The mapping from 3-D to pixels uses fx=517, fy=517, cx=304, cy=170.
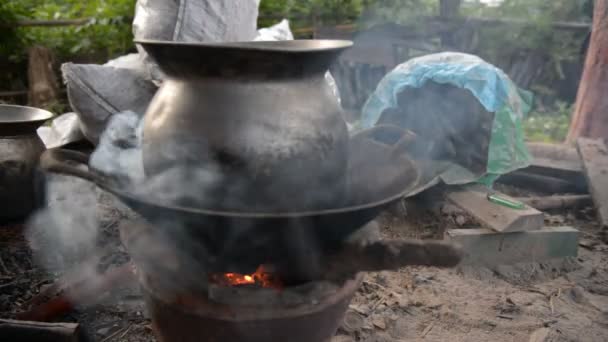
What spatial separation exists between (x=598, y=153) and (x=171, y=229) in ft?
16.5

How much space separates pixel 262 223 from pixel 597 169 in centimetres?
454

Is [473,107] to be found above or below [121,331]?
above

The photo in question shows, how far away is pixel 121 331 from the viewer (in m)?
2.63

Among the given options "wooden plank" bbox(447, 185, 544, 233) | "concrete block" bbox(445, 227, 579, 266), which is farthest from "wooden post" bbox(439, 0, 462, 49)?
"concrete block" bbox(445, 227, 579, 266)

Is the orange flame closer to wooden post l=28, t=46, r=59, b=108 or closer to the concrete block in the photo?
the concrete block

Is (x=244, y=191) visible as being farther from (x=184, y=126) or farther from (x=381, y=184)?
(x=381, y=184)

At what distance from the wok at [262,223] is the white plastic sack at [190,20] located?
1.71m

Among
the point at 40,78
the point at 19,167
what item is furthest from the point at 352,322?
the point at 40,78

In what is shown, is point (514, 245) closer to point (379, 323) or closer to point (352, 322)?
point (379, 323)

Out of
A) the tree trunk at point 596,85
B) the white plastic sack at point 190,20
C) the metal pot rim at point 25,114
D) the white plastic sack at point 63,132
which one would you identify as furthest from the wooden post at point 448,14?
the metal pot rim at point 25,114

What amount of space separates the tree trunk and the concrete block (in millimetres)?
2807

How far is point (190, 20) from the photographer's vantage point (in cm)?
348

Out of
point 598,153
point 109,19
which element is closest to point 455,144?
point 598,153

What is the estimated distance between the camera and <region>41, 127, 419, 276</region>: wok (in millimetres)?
1467
